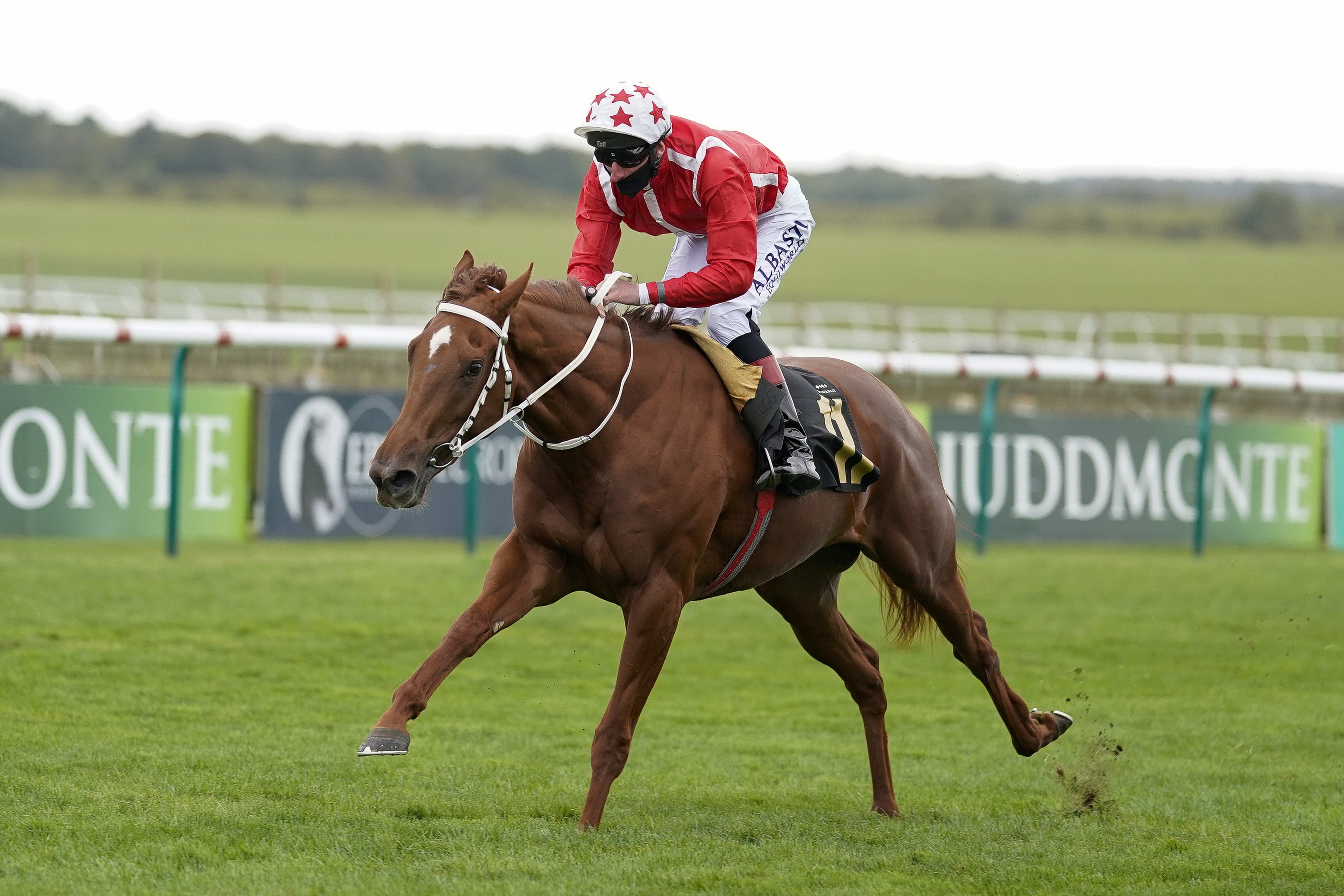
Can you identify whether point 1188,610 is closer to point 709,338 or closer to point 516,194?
point 709,338

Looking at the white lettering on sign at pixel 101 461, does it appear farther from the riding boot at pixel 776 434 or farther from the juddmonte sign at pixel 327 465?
the riding boot at pixel 776 434

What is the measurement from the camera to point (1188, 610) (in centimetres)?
1066

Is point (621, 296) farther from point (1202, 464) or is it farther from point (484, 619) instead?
point (1202, 464)

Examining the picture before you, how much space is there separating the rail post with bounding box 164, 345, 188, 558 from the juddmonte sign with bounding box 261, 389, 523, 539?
0.80m

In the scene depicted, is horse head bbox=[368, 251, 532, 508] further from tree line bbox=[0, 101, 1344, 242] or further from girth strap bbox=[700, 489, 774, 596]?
tree line bbox=[0, 101, 1344, 242]

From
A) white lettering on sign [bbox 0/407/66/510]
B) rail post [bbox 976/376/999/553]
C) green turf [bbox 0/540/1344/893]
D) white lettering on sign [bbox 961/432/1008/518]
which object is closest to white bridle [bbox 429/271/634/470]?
green turf [bbox 0/540/1344/893]

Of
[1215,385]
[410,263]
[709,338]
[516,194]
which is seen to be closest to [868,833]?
[709,338]

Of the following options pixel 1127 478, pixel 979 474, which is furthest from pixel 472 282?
pixel 1127 478

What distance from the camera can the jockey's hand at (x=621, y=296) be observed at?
4.85 m

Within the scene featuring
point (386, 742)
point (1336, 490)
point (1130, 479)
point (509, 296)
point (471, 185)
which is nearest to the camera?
point (386, 742)

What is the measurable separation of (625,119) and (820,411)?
122 centimetres

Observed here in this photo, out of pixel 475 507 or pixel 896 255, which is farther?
pixel 896 255

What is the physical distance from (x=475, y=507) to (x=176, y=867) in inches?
297

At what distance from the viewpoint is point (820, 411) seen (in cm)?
533
